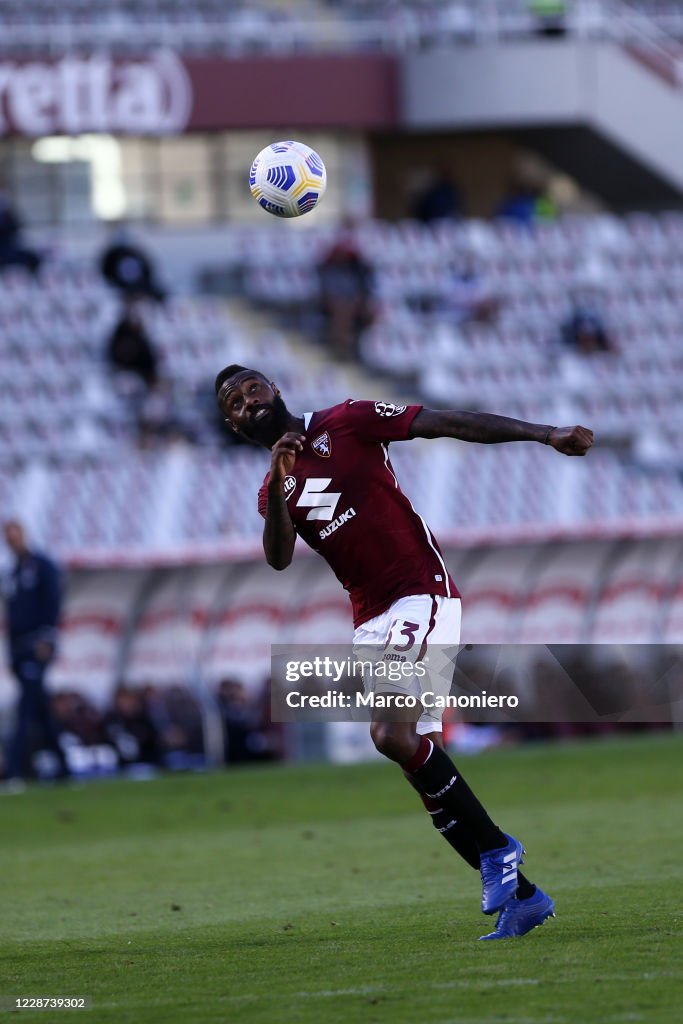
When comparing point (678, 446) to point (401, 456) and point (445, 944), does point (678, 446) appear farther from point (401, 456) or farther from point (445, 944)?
point (445, 944)

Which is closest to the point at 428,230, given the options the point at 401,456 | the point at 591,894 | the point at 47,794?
the point at 401,456

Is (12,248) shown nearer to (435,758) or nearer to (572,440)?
(435,758)

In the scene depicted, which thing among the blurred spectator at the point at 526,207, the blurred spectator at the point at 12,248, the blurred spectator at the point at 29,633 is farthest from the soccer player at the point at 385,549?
the blurred spectator at the point at 526,207

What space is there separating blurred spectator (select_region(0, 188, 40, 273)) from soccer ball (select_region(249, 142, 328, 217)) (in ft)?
53.1

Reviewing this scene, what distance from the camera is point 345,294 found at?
86.1 ft

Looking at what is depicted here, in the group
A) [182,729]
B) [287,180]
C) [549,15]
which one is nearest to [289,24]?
[549,15]

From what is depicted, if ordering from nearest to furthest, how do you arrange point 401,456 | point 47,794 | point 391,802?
point 391,802
point 47,794
point 401,456

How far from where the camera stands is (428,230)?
28.3 m

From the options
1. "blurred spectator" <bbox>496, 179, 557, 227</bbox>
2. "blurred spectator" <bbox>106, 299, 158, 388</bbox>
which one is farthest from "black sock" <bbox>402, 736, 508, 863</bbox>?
"blurred spectator" <bbox>496, 179, 557, 227</bbox>

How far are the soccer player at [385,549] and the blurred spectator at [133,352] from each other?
1580 centimetres

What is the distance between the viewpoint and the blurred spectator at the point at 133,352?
23156mm

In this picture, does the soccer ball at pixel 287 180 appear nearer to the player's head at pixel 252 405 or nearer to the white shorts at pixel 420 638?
the player's head at pixel 252 405

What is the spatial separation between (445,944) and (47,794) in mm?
9265

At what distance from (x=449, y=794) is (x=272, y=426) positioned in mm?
1526
